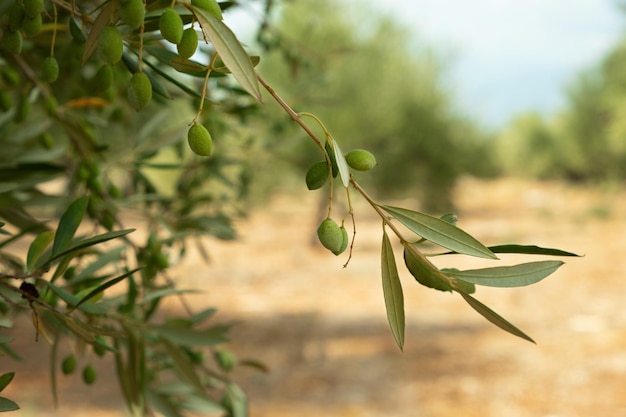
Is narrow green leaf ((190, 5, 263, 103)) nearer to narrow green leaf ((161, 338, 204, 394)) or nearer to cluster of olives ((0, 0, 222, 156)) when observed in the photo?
cluster of olives ((0, 0, 222, 156))

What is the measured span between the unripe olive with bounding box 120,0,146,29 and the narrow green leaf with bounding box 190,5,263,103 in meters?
0.05

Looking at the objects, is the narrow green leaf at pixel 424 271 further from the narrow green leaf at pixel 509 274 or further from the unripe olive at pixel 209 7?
the unripe olive at pixel 209 7

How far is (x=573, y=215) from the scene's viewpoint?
18.1 meters

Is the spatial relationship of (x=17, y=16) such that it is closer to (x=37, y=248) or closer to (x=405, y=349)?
(x=37, y=248)

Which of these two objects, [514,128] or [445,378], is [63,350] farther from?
[514,128]

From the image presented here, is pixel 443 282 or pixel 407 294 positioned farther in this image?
pixel 407 294

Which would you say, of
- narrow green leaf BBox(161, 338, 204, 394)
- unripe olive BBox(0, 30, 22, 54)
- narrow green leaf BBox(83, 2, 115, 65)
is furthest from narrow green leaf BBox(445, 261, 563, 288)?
narrow green leaf BBox(161, 338, 204, 394)

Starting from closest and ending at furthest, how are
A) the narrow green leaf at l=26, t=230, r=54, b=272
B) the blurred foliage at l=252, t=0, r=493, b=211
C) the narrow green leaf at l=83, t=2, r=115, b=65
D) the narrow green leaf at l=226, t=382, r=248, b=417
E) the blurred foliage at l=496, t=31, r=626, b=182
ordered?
the narrow green leaf at l=83, t=2, r=115, b=65 → the narrow green leaf at l=26, t=230, r=54, b=272 → the narrow green leaf at l=226, t=382, r=248, b=417 → the blurred foliage at l=252, t=0, r=493, b=211 → the blurred foliage at l=496, t=31, r=626, b=182

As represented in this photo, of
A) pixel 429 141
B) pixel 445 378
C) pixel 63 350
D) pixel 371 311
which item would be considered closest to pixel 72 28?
pixel 445 378

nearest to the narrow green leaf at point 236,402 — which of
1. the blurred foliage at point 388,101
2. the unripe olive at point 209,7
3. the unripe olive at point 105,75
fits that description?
the unripe olive at point 105,75

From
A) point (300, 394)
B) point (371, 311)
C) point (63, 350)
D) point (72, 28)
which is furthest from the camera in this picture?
point (371, 311)

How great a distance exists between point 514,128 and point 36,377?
28.7 metres

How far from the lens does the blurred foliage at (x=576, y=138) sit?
24291 mm

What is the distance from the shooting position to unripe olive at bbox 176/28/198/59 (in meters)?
0.64
